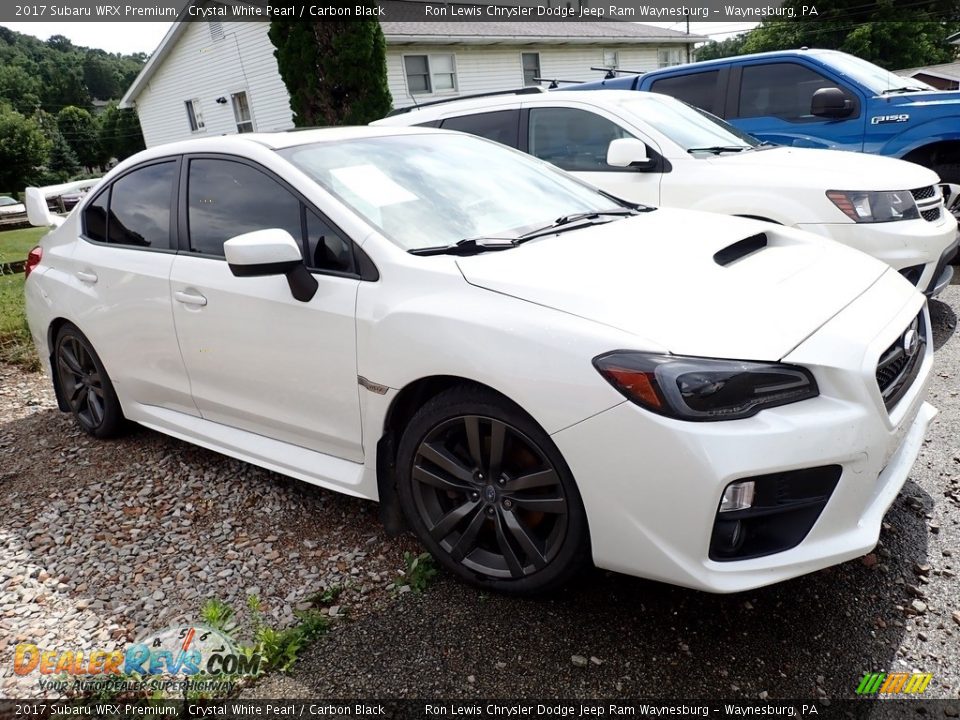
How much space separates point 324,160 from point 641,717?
2376mm

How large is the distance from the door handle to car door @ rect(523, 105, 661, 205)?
3.23 m

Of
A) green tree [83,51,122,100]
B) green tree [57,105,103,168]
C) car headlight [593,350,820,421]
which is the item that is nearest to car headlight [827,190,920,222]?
car headlight [593,350,820,421]

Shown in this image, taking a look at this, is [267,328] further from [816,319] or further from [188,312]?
[816,319]

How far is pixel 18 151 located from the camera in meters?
45.3

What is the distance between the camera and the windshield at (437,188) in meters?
2.82

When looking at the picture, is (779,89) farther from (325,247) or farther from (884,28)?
(884,28)

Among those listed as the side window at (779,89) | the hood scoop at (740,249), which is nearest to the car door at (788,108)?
the side window at (779,89)

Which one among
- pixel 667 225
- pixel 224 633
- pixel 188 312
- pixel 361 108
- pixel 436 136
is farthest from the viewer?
pixel 361 108

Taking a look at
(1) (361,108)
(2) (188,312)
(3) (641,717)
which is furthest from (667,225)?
(1) (361,108)

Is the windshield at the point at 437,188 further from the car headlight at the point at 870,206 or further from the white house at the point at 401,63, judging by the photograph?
the white house at the point at 401,63

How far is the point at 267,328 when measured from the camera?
2943 millimetres

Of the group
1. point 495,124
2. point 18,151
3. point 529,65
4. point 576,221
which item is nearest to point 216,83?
point 529,65

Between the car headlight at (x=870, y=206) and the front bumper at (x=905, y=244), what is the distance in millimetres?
48

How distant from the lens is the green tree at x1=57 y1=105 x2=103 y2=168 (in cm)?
7112
